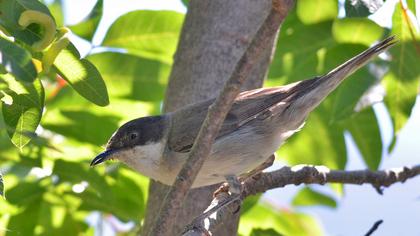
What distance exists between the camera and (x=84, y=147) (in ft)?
12.1

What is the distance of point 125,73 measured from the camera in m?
3.59

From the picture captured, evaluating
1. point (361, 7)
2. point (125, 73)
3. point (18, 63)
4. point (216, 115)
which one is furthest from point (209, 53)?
point (18, 63)

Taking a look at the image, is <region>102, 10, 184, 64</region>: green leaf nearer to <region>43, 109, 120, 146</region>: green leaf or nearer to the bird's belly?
<region>43, 109, 120, 146</region>: green leaf

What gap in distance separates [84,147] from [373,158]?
5.16 feet

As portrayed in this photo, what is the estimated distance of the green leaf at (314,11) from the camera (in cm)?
359

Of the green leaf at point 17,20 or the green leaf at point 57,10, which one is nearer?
the green leaf at point 17,20

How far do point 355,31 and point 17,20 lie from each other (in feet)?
6.46

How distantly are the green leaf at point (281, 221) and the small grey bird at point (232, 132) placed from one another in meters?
0.39

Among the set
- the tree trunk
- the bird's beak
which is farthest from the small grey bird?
the tree trunk

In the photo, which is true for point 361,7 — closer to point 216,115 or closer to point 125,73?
point 216,115

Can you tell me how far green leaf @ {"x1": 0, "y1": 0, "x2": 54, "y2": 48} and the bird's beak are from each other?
120cm

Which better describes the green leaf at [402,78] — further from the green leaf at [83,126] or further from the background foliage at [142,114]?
the green leaf at [83,126]

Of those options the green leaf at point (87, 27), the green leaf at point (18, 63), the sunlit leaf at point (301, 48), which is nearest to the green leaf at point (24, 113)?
the green leaf at point (18, 63)

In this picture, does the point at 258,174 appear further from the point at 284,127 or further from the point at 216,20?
the point at 216,20
